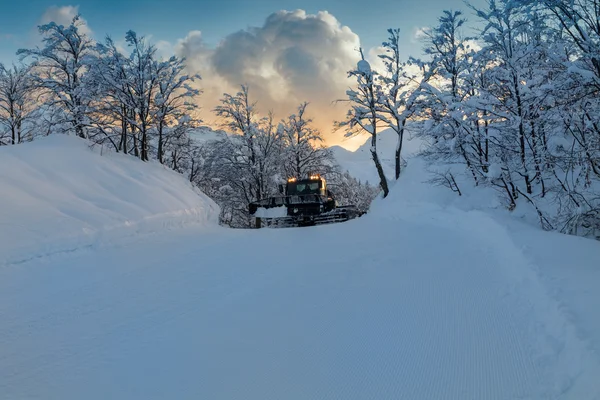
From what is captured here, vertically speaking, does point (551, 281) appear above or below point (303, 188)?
below

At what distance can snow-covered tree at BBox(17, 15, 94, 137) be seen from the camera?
16.1m

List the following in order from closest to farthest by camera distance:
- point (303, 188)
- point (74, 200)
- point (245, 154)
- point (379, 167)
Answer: point (74, 200), point (303, 188), point (379, 167), point (245, 154)

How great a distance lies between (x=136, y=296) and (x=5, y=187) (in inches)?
220

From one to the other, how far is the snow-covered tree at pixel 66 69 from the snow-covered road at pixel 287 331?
13.5 meters

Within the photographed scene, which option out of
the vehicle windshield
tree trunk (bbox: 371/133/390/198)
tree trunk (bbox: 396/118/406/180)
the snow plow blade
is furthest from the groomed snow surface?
tree trunk (bbox: 396/118/406/180)

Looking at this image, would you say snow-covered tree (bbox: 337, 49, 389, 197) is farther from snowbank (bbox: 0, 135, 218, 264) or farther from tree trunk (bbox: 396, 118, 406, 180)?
snowbank (bbox: 0, 135, 218, 264)

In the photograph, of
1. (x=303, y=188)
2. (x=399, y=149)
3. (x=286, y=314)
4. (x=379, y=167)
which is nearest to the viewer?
(x=286, y=314)

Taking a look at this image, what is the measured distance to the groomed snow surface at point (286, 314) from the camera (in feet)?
8.42

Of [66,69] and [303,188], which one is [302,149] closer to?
[303,188]

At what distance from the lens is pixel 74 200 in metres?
8.30

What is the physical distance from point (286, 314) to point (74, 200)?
7446mm

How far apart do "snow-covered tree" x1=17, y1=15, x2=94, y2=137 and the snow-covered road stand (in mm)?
13462

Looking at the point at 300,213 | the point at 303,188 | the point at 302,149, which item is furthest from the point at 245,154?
the point at 300,213

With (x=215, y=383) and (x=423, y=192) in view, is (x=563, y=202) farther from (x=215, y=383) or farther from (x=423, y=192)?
(x=215, y=383)
